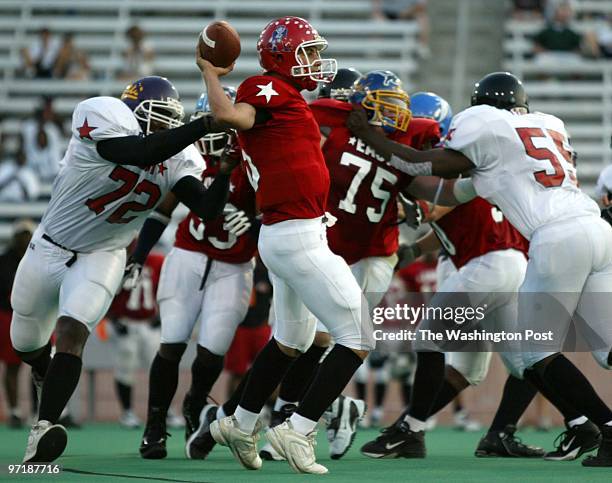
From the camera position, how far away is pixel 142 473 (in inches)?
209

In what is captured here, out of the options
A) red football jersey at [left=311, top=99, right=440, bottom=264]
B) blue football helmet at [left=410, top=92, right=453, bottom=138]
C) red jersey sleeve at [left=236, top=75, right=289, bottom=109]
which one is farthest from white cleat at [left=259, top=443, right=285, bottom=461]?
blue football helmet at [left=410, top=92, right=453, bottom=138]

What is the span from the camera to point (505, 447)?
21.1ft

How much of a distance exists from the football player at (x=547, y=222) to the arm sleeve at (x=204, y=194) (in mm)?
972

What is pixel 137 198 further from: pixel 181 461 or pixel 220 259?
pixel 181 461

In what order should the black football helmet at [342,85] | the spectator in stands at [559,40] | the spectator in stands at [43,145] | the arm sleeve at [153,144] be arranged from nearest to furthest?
the arm sleeve at [153,144], the black football helmet at [342,85], the spectator in stands at [43,145], the spectator in stands at [559,40]

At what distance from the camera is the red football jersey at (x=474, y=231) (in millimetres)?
6566

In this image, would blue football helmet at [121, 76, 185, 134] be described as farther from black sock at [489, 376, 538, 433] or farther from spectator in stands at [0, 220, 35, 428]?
spectator in stands at [0, 220, 35, 428]

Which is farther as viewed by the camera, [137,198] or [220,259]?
[220,259]

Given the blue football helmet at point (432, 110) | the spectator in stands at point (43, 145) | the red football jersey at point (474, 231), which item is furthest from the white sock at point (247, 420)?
the spectator in stands at point (43, 145)

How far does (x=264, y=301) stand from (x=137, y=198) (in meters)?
4.96

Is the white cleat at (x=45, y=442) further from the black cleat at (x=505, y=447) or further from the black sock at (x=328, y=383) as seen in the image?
the black cleat at (x=505, y=447)

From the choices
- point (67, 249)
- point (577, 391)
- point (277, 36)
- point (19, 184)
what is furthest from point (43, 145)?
point (577, 391)

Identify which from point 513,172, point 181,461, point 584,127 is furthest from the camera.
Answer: point 584,127

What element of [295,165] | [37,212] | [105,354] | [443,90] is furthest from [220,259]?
[443,90]
